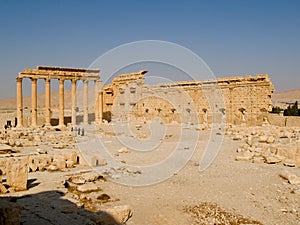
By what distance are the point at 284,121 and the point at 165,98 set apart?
13.3m

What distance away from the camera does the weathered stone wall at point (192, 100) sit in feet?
89.8

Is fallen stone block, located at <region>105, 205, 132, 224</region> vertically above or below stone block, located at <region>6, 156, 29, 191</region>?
below

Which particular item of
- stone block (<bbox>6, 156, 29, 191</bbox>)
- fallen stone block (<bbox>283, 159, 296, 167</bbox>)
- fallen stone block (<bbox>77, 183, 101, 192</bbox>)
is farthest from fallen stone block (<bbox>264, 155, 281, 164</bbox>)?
stone block (<bbox>6, 156, 29, 191</bbox>)

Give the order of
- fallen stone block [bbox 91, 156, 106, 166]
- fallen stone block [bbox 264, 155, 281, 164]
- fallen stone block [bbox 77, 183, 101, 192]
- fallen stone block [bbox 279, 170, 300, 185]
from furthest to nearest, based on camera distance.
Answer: fallen stone block [bbox 264, 155, 281, 164] < fallen stone block [bbox 91, 156, 106, 166] < fallen stone block [bbox 279, 170, 300, 185] < fallen stone block [bbox 77, 183, 101, 192]

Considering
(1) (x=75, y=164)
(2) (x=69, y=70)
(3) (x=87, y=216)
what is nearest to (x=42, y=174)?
(1) (x=75, y=164)

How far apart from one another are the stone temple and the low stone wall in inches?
30.7

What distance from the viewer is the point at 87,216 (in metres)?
6.62

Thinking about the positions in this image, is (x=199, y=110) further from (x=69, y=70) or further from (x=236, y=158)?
(x=236, y=158)

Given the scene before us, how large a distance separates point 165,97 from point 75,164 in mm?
23267

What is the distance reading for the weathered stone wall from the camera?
89.8ft

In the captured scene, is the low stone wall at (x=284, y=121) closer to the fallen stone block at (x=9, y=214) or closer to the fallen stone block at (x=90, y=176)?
the fallen stone block at (x=90, y=176)

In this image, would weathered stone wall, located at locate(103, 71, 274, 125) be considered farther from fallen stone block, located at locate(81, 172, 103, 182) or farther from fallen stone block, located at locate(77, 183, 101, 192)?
fallen stone block, located at locate(77, 183, 101, 192)

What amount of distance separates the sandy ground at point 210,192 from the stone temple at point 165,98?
16.0m

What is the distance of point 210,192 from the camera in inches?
360
